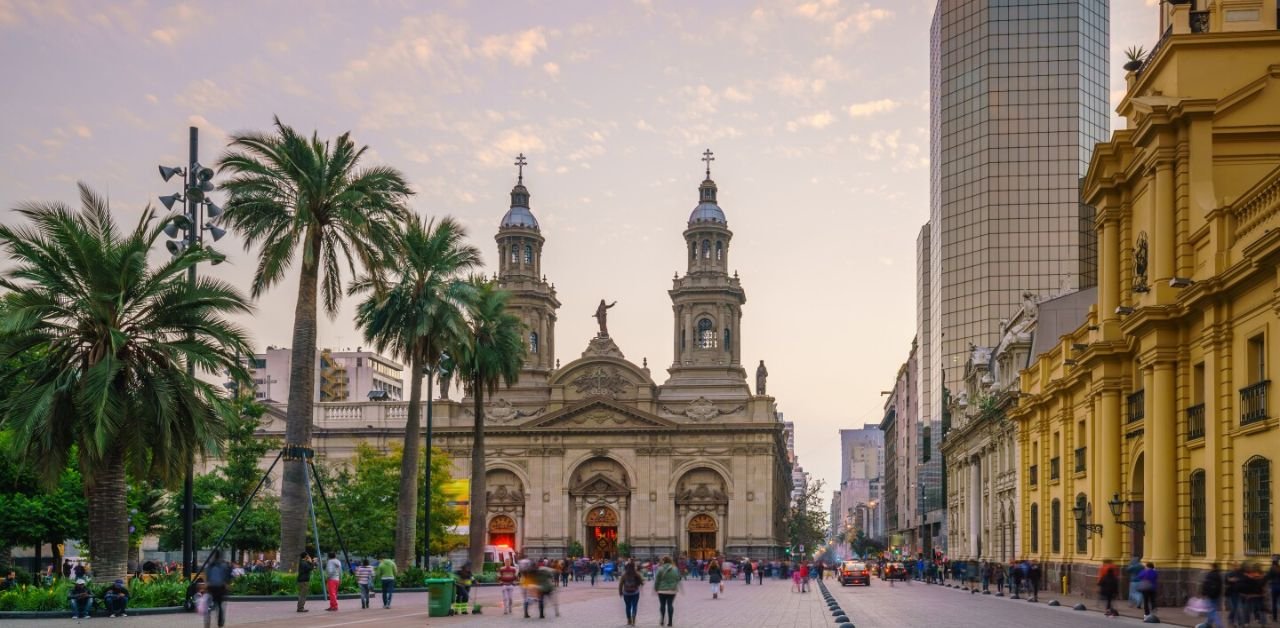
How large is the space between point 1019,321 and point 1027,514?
567 inches

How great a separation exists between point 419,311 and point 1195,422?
2621 cm

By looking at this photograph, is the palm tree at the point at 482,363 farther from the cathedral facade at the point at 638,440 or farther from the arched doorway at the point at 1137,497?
the cathedral facade at the point at 638,440

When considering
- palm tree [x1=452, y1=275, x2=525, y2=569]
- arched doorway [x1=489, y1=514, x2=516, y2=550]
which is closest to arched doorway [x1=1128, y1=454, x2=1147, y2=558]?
palm tree [x1=452, y1=275, x2=525, y2=569]

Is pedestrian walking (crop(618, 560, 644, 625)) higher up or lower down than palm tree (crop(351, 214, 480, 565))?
lower down

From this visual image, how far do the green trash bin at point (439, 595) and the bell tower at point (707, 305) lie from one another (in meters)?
75.7

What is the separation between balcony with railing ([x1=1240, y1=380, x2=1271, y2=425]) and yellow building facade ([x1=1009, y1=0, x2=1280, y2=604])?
0.06m

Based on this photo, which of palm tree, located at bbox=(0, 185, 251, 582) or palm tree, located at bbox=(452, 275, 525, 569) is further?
palm tree, located at bbox=(452, 275, 525, 569)

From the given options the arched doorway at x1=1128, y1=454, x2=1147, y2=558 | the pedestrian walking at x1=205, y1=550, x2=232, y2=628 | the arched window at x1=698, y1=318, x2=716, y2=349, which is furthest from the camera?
the arched window at x1=698, y1=318, x2=716, y2=349

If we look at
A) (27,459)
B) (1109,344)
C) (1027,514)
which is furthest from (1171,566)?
(27,459)

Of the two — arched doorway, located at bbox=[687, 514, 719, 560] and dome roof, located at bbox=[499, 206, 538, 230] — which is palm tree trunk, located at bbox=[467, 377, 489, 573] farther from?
dome roof, located at bbox=[499, 206, 538, 230]

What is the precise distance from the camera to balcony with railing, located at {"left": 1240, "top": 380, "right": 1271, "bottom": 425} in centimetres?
2636

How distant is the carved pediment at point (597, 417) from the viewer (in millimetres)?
101938

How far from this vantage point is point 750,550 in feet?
329

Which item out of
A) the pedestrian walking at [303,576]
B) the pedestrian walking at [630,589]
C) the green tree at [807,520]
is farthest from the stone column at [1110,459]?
the green tree at [807,520]
